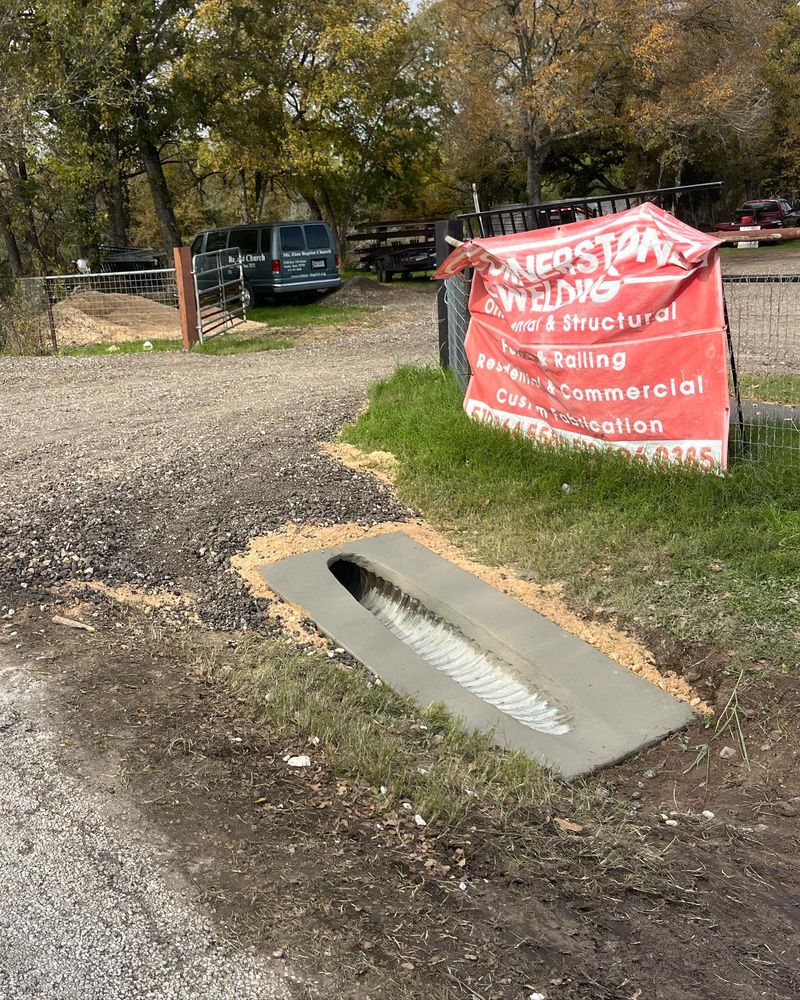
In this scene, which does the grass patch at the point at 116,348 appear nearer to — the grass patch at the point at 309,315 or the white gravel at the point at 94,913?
the grass patch at the point at 309,315

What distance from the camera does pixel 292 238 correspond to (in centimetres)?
2092

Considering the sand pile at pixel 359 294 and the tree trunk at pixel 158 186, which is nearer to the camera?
the sand pile at pixel 359 294

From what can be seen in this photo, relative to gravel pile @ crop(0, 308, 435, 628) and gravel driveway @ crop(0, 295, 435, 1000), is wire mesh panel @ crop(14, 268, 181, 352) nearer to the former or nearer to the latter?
gravel driveway @ crop(0, 295, 435, 1000)

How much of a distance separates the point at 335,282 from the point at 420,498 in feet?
51.9

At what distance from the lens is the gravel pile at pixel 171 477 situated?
5707 mm

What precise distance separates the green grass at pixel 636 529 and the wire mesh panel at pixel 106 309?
1100 centimetres

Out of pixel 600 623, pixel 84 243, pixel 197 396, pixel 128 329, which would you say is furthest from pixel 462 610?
pixel 84 243

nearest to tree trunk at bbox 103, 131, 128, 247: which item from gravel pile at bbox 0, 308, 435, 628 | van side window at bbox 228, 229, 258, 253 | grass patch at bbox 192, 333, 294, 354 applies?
van side window at bbox 228, 229, 258, 253

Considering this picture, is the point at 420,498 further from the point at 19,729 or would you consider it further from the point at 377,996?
the point at 377,996

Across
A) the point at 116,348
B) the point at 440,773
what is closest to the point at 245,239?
the point at 116,348

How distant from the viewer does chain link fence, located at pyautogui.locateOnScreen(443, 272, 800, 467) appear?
604cm

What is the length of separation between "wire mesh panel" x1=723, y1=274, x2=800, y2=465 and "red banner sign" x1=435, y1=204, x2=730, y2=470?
356 mm

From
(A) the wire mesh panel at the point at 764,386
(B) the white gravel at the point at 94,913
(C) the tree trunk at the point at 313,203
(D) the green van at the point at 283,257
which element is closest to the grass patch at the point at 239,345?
(D) the green van at the point at 283,257

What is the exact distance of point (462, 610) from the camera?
513cm
